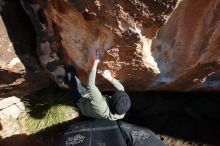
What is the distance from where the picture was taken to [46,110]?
4.23m

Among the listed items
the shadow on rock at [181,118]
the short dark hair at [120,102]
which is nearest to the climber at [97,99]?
the short dark hair at [120,102]

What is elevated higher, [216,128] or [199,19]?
[199,19]

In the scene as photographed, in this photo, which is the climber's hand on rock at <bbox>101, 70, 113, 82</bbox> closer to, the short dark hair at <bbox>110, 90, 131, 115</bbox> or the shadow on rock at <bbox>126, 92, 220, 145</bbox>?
the short dark hair at <bbox>110, 90, 131, 115</bbox>

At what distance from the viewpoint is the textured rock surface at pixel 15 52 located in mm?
2816

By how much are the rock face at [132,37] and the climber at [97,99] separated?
0.25 feet

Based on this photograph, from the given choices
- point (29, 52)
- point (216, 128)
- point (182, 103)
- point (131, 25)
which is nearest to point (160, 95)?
point (182, 103)

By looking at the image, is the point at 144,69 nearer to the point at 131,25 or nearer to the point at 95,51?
the point at 95,51

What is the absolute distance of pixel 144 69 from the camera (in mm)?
2961

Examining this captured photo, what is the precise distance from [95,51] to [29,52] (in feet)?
2.01

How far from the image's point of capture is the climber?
283 centimetres

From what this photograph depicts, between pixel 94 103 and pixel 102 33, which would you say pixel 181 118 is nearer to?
pixel 94 103

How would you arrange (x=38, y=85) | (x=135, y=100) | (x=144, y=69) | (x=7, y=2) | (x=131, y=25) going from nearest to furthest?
(x=131, y=25), (x=7, y=2), (x=144, y=69), (x=38, y=85), (x=135, y=100)

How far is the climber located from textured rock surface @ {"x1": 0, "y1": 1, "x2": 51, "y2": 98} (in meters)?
0.31

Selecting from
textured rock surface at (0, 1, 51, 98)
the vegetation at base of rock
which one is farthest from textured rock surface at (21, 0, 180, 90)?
the vegetation at base of rock
